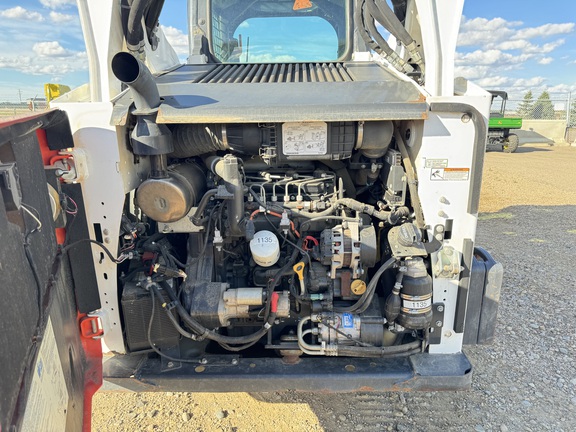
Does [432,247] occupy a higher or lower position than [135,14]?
lower

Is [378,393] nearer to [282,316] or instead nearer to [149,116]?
[282,316]

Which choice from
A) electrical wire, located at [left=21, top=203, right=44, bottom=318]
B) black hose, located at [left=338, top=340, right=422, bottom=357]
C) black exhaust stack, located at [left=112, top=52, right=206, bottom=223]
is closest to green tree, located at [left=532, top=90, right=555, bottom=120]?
black hose, located at [left=338, top=340, right=422, bottom=357]

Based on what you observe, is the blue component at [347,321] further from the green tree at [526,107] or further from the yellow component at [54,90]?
the green tree at [526,107]

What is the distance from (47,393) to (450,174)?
2125mm

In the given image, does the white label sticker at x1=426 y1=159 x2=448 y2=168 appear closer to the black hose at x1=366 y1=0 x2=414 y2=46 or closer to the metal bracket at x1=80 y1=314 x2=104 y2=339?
the black hose at x1=366 y1=0 x2=414 y2=46

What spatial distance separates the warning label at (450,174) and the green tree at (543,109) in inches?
924

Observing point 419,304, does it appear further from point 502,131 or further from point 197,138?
point 502,131

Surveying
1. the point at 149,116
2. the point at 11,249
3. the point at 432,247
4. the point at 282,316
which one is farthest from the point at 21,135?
the point at 432,247

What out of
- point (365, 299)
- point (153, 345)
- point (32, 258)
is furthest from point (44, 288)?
point (365, 299)

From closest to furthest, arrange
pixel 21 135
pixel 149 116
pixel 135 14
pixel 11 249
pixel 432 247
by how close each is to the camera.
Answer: pixel 11 249, pixel 21 135, pixel 149 116, pixel 432 247, pixel 135 14

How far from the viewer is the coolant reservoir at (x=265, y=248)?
2.36m

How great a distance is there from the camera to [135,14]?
8.71 feet

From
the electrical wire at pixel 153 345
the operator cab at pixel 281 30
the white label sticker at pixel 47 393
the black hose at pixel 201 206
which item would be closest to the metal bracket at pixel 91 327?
the electrical wire at pixel 153 345

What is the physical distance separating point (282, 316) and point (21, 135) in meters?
1.54
